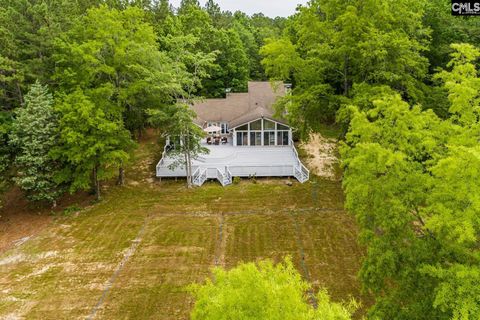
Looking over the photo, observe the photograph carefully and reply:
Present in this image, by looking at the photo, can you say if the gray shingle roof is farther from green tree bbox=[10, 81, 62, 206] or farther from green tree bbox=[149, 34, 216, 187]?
green tree bbox=[10, 81, 62, 206]

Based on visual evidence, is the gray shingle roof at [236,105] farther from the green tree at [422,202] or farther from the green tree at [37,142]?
the green tree at [422,202]

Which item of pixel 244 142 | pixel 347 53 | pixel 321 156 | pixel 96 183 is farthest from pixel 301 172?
pixel 96 183

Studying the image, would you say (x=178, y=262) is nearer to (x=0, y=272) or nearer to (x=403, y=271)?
(x=0, y=272)

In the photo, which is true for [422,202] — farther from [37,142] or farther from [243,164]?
[37,142]

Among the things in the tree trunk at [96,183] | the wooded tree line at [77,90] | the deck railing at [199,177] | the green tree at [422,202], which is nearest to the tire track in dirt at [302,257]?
the green tree at [422,202]

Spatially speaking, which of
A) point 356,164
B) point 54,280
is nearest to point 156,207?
point 54,280

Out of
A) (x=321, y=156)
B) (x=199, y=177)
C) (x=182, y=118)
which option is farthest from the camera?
(x=321, y=156)
